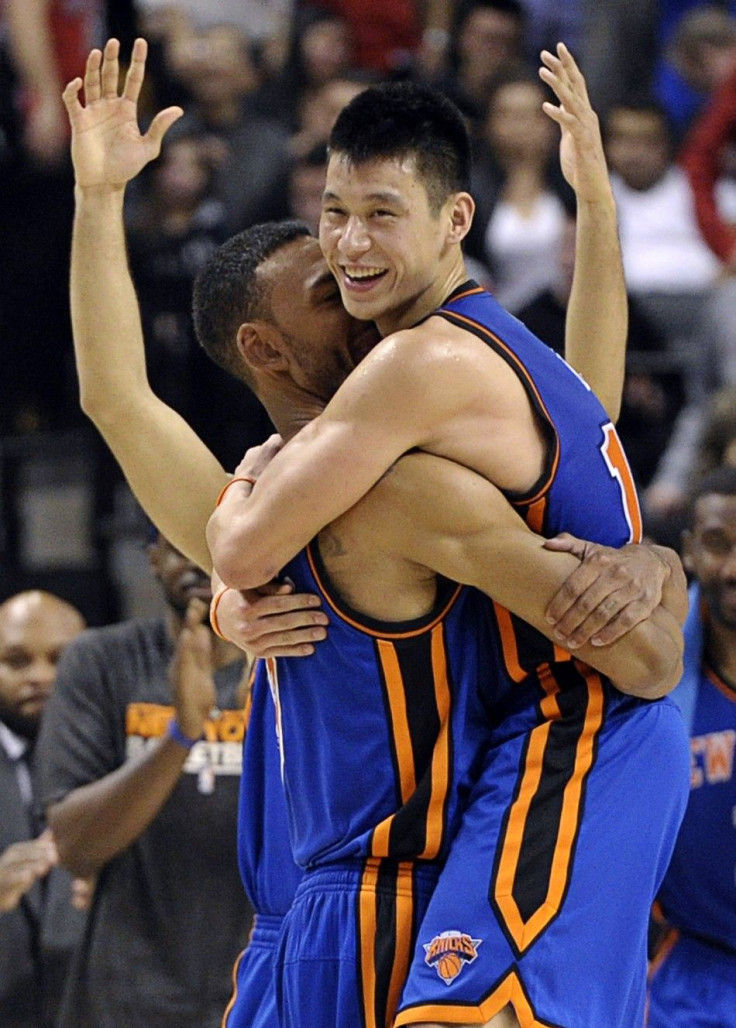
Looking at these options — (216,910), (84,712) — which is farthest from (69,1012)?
(84,712)

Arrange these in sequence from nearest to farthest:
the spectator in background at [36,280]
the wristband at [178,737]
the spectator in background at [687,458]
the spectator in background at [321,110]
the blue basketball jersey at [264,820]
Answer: the blue basketball jersey at [264,820], the wristband at [178,737], the spectator in background at [687,458], the spectator in background at [36,280], the spectator in background at [321,110]

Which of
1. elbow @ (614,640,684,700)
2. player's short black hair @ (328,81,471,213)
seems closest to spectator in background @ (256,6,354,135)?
player's short black hair @ (328,81,471,213)

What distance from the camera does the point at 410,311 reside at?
356cm

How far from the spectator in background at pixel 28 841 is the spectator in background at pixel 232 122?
3.40 meters

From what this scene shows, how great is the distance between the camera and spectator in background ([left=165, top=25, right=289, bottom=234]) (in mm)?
9180

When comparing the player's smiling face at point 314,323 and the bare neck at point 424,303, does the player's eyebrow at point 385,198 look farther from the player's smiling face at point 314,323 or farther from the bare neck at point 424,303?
the player's smiling face at point 314,323

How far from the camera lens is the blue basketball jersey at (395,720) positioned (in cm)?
344

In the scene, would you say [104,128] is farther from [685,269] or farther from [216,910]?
[685,269]

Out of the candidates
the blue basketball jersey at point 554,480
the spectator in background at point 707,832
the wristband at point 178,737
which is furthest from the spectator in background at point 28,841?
the blue basketball jersey at point 554,480

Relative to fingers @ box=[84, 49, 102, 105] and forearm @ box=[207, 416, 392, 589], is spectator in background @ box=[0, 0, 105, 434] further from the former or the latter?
forearm @ box=[207, 416, 392, 589]

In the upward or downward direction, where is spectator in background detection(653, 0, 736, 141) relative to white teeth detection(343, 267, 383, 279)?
upward

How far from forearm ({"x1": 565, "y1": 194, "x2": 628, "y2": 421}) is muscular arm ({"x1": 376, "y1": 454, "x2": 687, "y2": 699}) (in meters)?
0.92

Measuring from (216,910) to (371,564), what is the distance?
209 centimetres

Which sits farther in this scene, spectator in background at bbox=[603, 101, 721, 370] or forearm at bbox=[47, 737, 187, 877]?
spectator in background at bbox=[603, 101, 721, 370]
